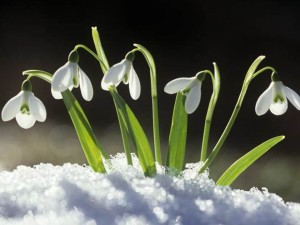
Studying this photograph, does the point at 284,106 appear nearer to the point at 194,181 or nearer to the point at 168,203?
the point at 194,181

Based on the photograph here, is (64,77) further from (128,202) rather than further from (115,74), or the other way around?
(128,202)

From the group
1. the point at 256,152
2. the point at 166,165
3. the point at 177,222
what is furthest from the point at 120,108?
the point at 177,222

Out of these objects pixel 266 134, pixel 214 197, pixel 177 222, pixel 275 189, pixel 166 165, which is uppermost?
pixel 266 134

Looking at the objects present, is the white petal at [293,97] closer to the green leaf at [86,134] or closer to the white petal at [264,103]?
the white petal at [264,103]

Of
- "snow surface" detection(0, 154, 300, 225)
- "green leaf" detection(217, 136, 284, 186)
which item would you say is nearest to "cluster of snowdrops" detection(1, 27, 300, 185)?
"green leaf" detection(217, 136, 284, 186)

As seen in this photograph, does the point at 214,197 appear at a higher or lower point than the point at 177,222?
higher

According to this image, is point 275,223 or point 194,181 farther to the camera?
point 194,181
